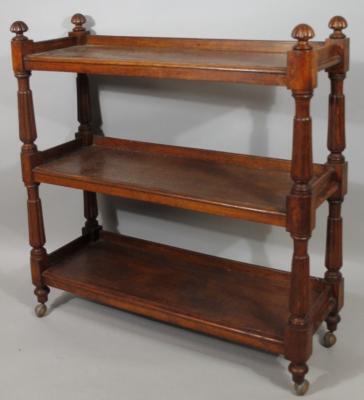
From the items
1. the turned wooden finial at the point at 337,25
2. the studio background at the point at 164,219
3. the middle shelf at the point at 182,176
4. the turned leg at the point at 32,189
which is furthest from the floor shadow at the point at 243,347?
the turned wooden finial at the point at 337,25

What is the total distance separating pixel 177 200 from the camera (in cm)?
267

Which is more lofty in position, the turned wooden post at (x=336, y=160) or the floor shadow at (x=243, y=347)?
the turned wooden post at (x=336, y=160)

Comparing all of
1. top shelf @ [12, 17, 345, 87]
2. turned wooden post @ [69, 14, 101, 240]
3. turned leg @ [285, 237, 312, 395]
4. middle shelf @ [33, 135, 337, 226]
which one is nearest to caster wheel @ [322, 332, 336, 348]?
turned leg @ [285, 237, 312, 395]

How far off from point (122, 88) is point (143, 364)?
4.24 ft

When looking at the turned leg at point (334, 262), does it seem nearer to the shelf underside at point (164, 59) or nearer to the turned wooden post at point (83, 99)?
the shelf underside at point (164, 59)

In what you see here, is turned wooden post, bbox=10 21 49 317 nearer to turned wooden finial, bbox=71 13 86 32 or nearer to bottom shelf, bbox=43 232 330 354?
bottom shelf, bbox=43 232 330 354

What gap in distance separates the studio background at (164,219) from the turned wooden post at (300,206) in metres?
0.18

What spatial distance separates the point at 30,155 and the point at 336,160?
4.06 ft

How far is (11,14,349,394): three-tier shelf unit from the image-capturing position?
2.42 meters

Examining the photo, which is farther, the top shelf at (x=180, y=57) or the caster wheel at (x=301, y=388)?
the caster wheel at (x=301, y=388)

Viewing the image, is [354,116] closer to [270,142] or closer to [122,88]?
[270,142]

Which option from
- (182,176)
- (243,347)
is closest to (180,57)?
(182,176)

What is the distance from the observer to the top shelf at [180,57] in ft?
7.58

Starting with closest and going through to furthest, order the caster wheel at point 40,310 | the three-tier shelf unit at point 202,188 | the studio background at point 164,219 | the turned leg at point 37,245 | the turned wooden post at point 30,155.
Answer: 1. the three-tier shelf unit at point 202,188
2. the studio background at point 164,219
3. the turned wooden post at point 30,155
4. the turned leg at point 37,245
5. the caster wheel at point 40,310
